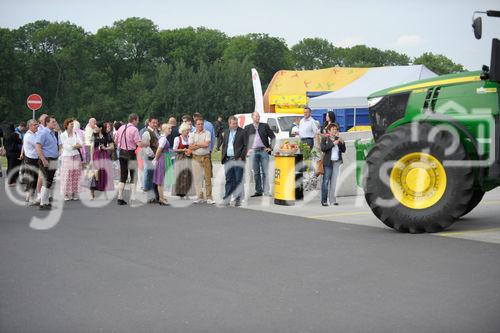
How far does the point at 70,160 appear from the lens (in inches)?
695

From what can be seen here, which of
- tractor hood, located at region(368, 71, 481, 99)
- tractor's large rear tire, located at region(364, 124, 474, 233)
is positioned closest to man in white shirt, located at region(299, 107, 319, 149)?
tractor hood, located at region(368, 71, 481, 99)

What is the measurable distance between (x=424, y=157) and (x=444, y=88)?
1.07m

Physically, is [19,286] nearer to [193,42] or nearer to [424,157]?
[424,157]

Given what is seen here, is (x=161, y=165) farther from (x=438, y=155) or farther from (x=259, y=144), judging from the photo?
(x=438, y=155)

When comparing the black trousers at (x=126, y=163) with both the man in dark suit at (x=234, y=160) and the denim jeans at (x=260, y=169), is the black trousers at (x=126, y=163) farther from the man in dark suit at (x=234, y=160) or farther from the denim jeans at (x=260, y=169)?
the denim jeans at (x=260, y=169)

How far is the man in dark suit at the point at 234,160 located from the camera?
54.3 ft

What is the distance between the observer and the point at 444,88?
37.4 feet

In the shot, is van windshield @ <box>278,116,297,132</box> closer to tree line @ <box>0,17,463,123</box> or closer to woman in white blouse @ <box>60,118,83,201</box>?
woman in white blouse @ <box>60,118,83,201</box>

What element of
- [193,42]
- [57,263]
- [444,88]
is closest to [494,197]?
[444,88]

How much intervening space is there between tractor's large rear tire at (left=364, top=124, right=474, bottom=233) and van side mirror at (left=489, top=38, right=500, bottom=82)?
1.01 metres

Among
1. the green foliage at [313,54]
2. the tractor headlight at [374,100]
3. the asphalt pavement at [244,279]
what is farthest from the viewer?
the green foliage at [313,54]

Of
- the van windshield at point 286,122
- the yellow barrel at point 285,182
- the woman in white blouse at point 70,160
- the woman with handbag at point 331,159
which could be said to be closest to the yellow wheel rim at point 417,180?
the woman with handbag at point 331,159

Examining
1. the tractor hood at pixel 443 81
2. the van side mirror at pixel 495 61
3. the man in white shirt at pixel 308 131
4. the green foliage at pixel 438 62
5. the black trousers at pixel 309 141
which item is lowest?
the black trousers at pixel 309 141

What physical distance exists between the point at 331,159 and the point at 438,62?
375 feet
